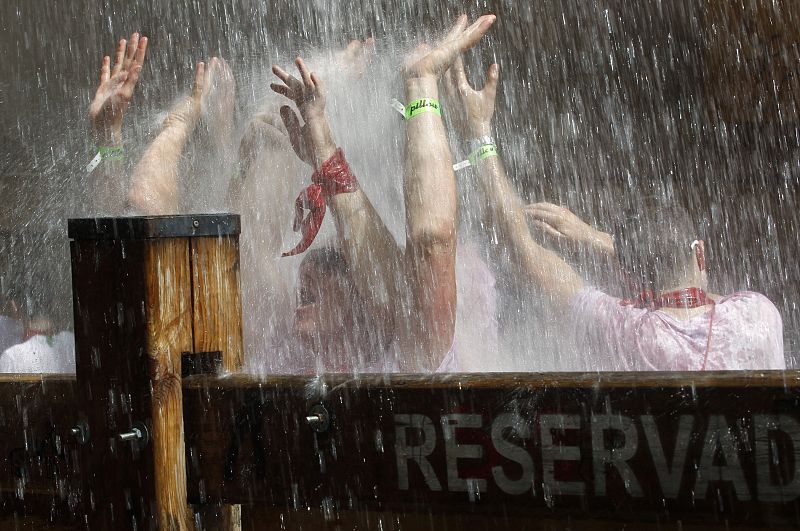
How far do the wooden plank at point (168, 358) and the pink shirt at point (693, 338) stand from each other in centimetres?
114

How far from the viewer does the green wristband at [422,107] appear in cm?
226

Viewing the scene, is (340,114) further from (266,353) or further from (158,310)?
(158,310)

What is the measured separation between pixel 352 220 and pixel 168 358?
96 cm

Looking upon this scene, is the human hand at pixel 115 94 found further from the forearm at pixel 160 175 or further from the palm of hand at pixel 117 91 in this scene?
the forearm at pixel 160 175

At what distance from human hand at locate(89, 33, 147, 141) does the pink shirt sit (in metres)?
1.55

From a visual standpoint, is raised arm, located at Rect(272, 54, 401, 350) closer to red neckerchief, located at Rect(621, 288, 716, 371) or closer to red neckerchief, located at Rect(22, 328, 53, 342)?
red neckerchief, located at Rect(621, 288, 716, 371)

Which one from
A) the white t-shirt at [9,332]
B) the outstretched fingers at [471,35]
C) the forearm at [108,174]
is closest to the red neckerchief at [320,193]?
the outstretched fingers at [471,35]

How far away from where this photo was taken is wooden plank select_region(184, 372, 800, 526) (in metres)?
0.99

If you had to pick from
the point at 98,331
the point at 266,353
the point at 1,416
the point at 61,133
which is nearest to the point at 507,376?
the point at 98,331

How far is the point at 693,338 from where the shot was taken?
2.04m

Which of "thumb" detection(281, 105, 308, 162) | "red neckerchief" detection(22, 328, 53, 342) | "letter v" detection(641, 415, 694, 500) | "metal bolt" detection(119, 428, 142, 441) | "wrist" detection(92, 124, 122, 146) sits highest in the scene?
"wrist" detection(92, 124, 122, 146)

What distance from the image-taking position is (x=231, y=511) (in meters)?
1.29

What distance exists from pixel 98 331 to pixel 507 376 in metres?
0.61

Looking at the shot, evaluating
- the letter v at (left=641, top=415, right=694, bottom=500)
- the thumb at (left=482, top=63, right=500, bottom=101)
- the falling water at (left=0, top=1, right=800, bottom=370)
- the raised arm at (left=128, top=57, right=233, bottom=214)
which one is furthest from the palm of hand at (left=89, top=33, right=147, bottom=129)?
the letter v at (left=641, top=415, right=694, bottom=500)
